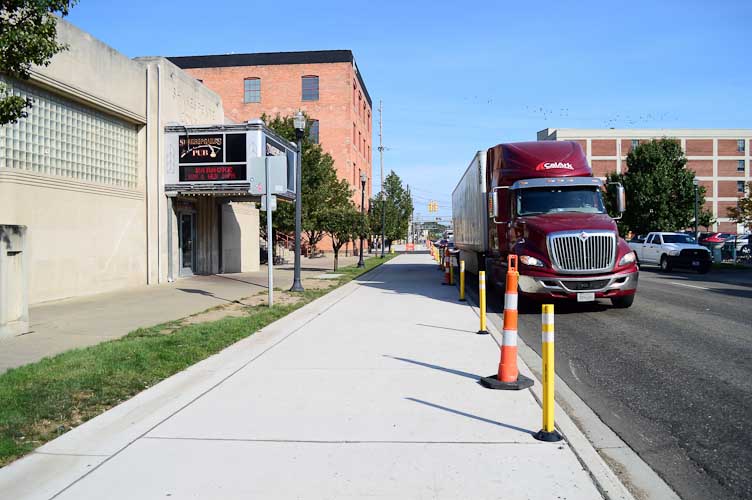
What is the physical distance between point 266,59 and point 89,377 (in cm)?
5042

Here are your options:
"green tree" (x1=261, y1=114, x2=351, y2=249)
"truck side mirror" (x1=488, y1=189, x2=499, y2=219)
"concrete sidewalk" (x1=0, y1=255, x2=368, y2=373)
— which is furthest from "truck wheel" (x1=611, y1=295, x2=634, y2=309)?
"green tree" (x1=261, y1=114, x2=351, y2=249)

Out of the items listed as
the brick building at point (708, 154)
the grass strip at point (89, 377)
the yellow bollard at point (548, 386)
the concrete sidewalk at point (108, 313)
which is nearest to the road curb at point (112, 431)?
the grass strip at point (89, 377)

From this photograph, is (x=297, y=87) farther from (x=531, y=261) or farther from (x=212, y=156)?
(x=531, y=261)

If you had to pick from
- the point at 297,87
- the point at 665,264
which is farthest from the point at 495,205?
the point at 297,87

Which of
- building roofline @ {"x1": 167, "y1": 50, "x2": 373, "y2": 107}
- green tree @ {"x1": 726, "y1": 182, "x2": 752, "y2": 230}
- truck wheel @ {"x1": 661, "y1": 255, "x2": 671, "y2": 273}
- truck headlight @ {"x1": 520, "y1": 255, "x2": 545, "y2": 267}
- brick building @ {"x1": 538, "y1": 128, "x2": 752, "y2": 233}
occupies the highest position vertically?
building roofline @ {"x1": 167, "y1": 50, "x2": 373, "y2": 107}

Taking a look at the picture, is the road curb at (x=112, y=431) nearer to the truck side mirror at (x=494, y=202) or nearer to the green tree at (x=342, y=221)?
the truck side mirror at (x=494, y=202)

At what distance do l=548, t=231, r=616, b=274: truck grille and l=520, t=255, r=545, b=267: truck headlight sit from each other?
257 mm

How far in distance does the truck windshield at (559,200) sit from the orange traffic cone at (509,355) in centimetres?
762

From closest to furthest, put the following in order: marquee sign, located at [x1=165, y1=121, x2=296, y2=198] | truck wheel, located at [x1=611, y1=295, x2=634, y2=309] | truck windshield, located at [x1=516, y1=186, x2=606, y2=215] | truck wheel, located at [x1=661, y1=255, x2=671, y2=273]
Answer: truck wheel, located at [x1=611, y1=295, x2=634, y2=309]
truck windshield, located at [x1=516, y1=186, x2=606, y2=215]
marquee sign, located at [x1=165, y1=121, x2=296, y2=198]
truck wheel, located at [x1=661, y1=255, x2=671, y2=273]

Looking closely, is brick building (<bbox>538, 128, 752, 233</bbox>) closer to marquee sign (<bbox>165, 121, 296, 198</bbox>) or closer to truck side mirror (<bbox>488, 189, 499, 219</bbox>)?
marquee sign (<bbox>165, 121, 296, 198</bbox>)

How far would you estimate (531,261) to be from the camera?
12.4 meters

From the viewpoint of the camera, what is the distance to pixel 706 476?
4234 mm

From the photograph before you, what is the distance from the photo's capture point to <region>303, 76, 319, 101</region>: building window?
5284 centimetres

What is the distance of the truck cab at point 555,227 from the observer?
1223 centimetres
